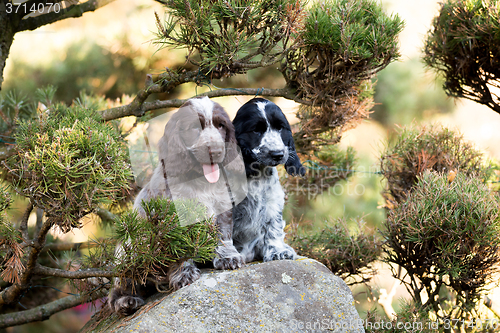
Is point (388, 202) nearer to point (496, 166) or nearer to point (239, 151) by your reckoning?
point (496, 166)

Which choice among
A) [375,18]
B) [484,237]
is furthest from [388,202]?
[375,18]

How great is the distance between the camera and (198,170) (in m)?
2.28

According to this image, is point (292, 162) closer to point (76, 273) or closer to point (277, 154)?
point (277, 154)

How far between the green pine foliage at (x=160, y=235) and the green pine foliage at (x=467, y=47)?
8.45ft

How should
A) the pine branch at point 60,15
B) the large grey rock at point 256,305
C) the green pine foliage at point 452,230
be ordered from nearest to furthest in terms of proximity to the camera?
the large grey rock at point 256,305 → the green pine foliage at point 452,230 → the pine branch at point 60,15

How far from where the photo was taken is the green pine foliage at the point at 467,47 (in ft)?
10.9

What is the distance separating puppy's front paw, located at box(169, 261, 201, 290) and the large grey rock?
4 centimetres

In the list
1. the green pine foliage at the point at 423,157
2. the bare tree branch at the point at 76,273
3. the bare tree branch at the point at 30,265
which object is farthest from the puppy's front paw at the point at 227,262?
the green pine foliage at the point at 423,157

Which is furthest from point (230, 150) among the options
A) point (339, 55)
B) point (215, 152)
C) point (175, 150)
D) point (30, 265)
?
point (30, 265)

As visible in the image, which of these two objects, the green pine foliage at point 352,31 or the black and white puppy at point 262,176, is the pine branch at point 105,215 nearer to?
the black and white puppy at point 262,176

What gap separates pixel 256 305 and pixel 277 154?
76 centimetres

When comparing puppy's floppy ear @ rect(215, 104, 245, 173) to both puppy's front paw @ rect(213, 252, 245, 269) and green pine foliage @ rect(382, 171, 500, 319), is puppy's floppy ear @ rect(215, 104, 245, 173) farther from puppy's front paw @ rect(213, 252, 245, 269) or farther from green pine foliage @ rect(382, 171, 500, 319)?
green pine foliage @ rect(382, 171, 500, 319)

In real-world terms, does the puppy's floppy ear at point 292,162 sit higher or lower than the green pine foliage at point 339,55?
lower

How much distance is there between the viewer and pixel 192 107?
A: 2264 millimetres
